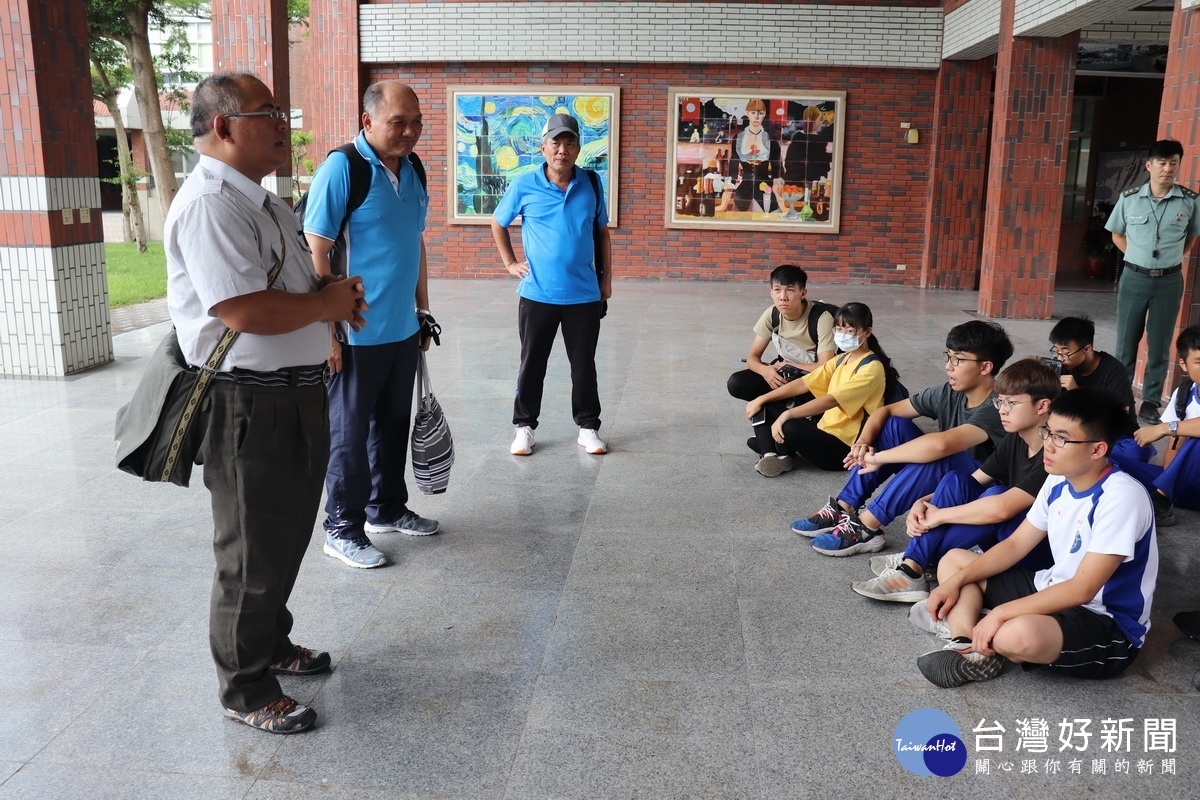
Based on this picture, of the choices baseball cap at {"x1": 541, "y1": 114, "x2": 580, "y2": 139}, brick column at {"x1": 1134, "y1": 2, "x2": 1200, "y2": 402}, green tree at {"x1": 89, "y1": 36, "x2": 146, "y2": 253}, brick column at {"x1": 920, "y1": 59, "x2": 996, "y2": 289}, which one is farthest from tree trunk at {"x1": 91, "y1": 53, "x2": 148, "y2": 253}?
brick column at {"x1": 1134, "y1": 2, "x2": 1200, "y2": 402}

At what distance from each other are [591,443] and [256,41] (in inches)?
269

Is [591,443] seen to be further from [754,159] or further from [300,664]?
[754,159]

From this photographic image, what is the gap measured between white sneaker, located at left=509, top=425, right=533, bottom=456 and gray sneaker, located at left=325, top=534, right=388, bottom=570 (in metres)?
1.58

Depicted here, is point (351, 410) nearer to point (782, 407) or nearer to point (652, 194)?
point (782, 407)

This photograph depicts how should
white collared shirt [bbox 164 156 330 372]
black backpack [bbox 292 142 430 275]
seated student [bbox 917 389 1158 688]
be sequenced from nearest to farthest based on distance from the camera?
white collared shirt [bbox 164 156 330 372], seated student [bbox 917 389 1158 688], black backpack [bbox 292 142 430 275]

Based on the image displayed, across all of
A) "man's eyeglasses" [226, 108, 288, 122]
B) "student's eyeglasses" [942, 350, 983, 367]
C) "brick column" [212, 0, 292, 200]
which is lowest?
"student's eyeglasses" [942, 350, 983, 367]

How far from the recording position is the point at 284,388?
2.53 metres

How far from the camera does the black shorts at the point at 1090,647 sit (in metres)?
2.78

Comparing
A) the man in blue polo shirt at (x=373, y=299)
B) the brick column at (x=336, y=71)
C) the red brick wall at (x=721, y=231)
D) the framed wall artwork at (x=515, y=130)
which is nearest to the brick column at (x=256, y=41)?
the brick column at (x=336, y=71)

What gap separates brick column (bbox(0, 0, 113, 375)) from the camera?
6707mm

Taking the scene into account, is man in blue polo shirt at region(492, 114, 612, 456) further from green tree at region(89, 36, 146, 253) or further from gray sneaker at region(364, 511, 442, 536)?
green tree at region(89, 36, 146, 253)

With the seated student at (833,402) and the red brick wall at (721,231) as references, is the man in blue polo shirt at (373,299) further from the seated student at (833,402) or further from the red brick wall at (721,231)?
the red brick wall at (721,231)

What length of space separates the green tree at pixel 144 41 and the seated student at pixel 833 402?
1356 centimetres

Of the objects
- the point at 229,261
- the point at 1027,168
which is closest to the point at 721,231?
the point at 1027,168
